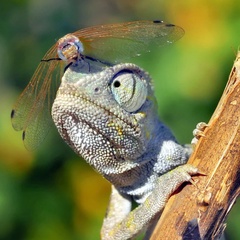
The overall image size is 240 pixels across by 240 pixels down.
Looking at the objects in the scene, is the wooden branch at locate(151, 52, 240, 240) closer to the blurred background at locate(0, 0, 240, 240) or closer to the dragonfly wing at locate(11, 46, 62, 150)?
the dragonfly wing at locate(11, 46, 62, 150)

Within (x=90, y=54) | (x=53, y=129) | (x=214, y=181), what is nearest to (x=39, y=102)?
(x=90, y=54)

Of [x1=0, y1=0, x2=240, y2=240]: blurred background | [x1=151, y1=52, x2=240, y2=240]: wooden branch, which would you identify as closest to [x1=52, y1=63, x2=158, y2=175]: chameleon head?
[x1=151, y1=52, x2=240, y2=240]: wooden branch

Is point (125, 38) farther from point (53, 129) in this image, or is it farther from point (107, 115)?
point (53, 129)

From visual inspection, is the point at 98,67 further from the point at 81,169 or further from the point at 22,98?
the point at 81,169

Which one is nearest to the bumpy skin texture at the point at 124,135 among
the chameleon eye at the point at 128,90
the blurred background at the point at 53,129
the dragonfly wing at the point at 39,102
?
the chameleon eye at the point at 128,90

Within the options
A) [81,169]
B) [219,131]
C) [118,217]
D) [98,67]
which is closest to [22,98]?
[98,67]
